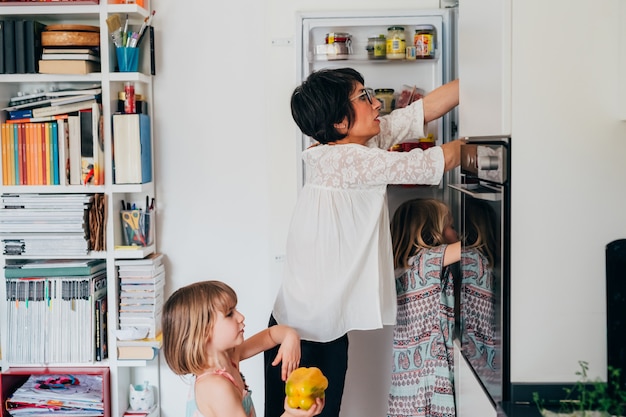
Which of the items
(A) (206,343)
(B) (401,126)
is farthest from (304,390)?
(B) (401,126)

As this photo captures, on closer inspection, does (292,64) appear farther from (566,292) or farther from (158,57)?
(566,292)

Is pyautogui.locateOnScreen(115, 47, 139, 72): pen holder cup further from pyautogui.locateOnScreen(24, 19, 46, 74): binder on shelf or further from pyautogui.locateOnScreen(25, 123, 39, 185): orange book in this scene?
pyautogui.locateOnScreen(25, 123, 39, 185): orange book

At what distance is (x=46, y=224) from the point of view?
10.3 ft

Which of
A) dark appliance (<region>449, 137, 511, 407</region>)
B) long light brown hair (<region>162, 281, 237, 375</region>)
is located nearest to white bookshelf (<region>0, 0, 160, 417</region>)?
long light brown hair (<region>162, 281, 237, 375</region>)

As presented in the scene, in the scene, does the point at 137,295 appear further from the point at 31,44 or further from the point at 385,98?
the point at 385,98

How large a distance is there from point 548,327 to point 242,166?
1959 millimetres

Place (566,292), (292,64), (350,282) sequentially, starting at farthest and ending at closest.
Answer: (292,64) → (350,282) → (566,292)

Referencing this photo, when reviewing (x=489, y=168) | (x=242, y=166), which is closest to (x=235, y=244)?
(x=242, y=166)

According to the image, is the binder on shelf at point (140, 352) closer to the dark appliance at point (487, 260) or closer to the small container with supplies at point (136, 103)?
the small container with supplies at point (136, 103)

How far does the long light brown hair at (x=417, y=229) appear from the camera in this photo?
8.97ft

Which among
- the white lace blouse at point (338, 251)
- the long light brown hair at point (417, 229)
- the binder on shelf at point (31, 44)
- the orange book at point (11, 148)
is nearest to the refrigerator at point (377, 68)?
the long light brown hair at point (417, 229)

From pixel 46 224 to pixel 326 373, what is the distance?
4.28 feet

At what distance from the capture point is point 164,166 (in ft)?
11.1

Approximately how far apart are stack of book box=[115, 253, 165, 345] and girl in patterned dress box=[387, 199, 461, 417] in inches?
41.2
